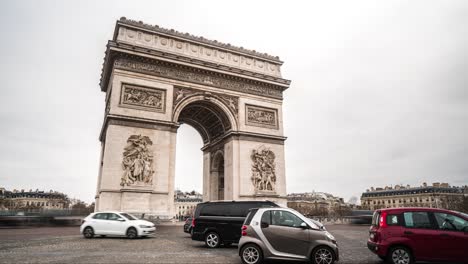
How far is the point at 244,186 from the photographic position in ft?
78.1

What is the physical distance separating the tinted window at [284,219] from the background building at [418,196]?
88994 mm

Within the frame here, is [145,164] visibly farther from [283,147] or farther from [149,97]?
[283,147]

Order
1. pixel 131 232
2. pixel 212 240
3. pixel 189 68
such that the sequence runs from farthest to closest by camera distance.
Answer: pixel 189 68 → pixel 131 232 → pixel 212 240

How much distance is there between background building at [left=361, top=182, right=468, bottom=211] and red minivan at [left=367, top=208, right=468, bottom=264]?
87035mm

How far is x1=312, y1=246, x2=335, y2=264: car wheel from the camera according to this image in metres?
7.15

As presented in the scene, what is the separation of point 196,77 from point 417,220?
768 inches

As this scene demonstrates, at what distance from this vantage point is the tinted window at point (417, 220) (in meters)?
7.53

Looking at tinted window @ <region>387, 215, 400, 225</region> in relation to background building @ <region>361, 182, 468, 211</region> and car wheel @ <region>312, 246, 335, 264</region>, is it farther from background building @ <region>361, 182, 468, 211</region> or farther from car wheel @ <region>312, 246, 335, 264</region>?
background building @ <region>361, 182, 468, 211</region>

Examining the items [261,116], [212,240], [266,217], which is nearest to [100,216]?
[212,240]

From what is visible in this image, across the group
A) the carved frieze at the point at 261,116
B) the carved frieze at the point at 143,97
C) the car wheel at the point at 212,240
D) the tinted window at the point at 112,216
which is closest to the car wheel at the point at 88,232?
the tinted window at the point at 112,216

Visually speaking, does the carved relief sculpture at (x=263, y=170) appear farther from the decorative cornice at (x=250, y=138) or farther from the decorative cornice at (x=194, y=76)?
the decorative cornice at (x=194, y=76)

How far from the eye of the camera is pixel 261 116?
2641cm

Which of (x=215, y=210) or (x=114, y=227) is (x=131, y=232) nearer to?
(x=114, y=227)

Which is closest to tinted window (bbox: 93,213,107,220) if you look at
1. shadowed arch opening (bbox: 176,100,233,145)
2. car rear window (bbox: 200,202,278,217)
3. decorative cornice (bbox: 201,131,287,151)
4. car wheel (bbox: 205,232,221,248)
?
car rear window (bbox: 200,202,278,217)
